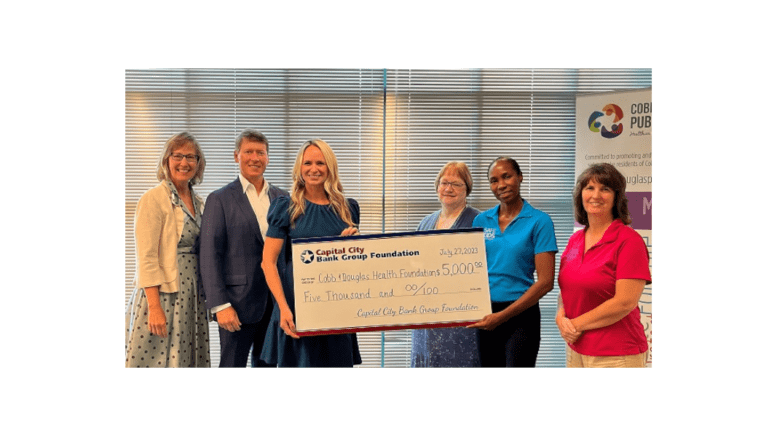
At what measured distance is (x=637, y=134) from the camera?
15.6 feet

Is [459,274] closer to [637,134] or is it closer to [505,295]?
[505,295]

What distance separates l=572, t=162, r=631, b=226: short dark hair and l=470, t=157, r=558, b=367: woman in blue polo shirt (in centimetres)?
21

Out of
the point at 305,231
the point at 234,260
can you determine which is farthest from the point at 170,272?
the point at 305,231

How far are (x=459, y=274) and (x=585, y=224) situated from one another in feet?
2.82

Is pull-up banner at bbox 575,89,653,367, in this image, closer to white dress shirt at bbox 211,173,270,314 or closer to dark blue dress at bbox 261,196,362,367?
dark blue dress at bbox 261,196,362,367

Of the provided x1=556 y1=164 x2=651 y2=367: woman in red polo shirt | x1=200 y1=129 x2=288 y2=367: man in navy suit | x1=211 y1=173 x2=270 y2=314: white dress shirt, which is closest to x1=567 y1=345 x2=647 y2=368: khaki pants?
x1=556 y1=164 x2=651 y2=367: woman in red polo shirt

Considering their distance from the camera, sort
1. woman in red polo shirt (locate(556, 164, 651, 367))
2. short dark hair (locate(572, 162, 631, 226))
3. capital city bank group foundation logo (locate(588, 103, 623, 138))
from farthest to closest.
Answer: capital city bank group foundation logo (locate(588, 103, 623, 138)) → short dark hair (locate(572, 162, 631, 226)) → woman in red polo shirt (locate(556, 164, 651, 367))

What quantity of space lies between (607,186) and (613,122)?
0.43 metres

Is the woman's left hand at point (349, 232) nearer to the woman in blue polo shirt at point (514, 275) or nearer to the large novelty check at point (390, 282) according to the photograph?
the large novelty check at point (390, 282)

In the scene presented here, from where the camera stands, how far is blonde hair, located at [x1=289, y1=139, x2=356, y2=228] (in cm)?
460

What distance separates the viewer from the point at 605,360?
181 inches

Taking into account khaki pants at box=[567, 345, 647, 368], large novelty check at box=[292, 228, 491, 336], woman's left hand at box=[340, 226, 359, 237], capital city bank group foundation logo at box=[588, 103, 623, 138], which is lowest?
khaki pants at box=[567, 345, 647, 368]

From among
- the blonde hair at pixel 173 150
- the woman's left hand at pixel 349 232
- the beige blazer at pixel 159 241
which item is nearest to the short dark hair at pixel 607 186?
the woman's left hand at pixel 349 232

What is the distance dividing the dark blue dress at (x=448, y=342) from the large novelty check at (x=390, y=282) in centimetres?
5
